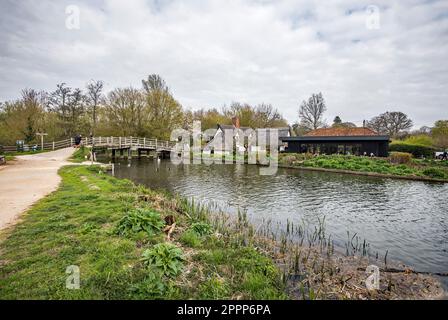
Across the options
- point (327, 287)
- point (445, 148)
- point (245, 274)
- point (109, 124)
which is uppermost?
point (109, 124)

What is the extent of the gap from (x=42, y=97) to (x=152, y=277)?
138ft

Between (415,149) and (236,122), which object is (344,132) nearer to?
(415,149)

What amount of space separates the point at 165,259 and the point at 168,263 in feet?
0.36

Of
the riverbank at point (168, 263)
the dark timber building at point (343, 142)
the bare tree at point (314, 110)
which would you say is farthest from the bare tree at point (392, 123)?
the riverbank at point (168, 263)

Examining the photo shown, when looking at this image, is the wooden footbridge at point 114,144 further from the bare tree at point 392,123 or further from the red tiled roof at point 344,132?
the bare tree at point 392,123

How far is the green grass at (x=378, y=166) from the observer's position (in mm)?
20281

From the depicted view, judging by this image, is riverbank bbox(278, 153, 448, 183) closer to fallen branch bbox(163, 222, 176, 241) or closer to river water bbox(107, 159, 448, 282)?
river water bbox(107, 159, 448, 282)

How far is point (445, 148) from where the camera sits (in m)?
32.4

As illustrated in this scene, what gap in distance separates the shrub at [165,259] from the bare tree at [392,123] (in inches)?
2513

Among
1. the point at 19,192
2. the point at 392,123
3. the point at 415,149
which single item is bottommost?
the point at 19,192

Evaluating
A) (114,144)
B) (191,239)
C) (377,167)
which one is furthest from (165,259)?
(114,144)

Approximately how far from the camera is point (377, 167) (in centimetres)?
2358
